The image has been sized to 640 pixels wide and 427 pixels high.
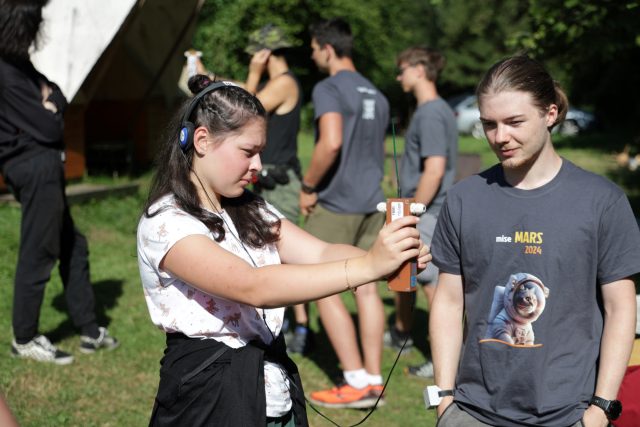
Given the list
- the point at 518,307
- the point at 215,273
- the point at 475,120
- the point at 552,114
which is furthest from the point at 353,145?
the point at 475,120

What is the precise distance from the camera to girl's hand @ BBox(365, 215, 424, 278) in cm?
221

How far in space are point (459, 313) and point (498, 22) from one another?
133ft

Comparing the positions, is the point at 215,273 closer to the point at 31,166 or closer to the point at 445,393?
the point at 445,393

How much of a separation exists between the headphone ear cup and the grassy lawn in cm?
99

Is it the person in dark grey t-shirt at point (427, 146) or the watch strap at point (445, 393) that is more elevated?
the person in dark grey t-shirt at point (427, 146)

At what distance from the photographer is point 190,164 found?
8.73ft

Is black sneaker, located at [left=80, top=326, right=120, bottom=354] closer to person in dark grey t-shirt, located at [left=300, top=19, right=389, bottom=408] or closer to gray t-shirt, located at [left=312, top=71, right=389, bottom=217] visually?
person in dark grey t-shirt, located at [left=300, top=19, right=389, bottom=408]

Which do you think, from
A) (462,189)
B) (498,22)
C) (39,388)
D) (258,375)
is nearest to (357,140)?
(39,388)

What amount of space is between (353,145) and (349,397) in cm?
176

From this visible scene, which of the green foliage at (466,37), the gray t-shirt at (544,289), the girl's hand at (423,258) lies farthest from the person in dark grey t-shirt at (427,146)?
the girl's hand at (423,258)

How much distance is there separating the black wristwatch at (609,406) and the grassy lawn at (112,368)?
6.16ft

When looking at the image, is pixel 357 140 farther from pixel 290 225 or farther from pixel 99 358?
pixel 290 225

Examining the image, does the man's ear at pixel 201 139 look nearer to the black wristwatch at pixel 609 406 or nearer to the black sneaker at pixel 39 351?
the black wristwatch at pixel 609 406

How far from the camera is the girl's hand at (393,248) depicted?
2.21m
